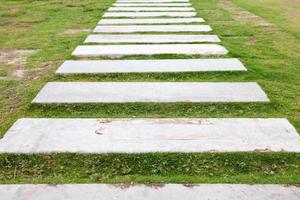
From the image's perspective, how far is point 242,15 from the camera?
24.7ft

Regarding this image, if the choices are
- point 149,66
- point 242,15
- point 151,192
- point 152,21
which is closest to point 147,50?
point 149,66

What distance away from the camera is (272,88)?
3748 mm

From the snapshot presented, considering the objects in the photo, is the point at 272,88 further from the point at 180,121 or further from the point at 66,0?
the point at 66,0

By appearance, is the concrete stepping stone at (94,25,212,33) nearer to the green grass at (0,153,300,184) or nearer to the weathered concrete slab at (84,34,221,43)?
the weathered concrete slab at (84,34,221,43)

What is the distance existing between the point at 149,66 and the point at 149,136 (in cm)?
163

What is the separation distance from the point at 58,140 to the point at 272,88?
6.69ft

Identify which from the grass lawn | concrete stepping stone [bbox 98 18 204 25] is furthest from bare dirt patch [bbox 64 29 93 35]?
concrete stepping stone [bbox 98 18 204 25]

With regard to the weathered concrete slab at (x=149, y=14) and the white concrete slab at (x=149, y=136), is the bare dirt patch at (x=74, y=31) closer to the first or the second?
the weathered concrete slab at (x=149, y=14)

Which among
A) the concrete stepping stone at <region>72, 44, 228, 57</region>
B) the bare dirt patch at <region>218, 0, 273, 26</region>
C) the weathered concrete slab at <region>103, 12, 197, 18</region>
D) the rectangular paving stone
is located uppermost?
the concrete stepping stone at <region>72, 44, 228, 57</region>

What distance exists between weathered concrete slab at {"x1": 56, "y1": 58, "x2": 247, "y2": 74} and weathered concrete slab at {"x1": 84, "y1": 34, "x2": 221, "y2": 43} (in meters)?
1.00

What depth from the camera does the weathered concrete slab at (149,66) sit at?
4152mm

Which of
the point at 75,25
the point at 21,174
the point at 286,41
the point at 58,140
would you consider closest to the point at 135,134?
the point at 58,140

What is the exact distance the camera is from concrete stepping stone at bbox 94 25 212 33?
615 centimetres

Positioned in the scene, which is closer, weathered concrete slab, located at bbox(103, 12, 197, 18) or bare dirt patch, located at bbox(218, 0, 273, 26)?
bare dirt patch, located at bbox(218, 0, 273, 26)
